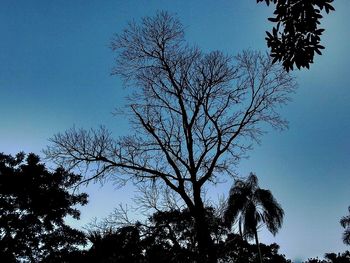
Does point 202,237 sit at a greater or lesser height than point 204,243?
greater

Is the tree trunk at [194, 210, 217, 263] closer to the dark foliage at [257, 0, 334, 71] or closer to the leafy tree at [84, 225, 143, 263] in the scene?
the leafy tree at [84, 225, 143, 263]

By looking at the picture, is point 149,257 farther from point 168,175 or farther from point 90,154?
point 90,154

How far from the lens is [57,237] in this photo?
26891 mm

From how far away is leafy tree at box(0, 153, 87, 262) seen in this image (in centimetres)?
2598

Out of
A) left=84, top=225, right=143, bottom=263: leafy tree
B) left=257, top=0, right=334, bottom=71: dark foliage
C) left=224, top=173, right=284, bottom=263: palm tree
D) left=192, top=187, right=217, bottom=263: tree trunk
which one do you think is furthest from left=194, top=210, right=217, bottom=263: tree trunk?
Result: left=224, top=173, right=284, bottom=263: palm tree

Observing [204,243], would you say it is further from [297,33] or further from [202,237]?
[297,33]

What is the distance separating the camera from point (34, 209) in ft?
87.6

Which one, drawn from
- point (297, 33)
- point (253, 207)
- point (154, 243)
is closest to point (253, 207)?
point (253, 207)

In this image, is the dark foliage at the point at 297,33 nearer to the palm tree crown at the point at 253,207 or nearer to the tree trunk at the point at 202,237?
the tree trunk at the point at 202,237

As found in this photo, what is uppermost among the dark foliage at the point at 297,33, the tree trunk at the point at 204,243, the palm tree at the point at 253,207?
the palm tree at the point at 253,207

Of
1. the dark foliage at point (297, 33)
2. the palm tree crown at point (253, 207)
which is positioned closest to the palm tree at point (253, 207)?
the palm tree crown at point (253, 207)

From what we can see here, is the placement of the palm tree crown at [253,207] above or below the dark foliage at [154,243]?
above

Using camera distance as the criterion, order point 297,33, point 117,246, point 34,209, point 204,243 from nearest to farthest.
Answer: point 297,33 → point 204,243 → point 117,246 → point 34,209

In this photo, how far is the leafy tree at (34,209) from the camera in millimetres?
25984
